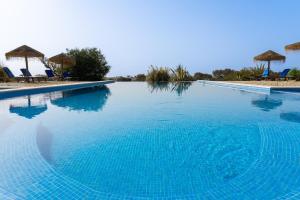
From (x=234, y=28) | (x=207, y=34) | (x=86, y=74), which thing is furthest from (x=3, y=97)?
(x=234, y=28)

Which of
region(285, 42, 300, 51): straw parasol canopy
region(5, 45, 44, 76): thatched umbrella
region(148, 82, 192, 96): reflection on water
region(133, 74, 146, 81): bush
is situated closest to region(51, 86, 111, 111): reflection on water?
region(148, 82, 192, 96): reflection on water

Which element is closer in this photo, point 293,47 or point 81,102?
point 81,102

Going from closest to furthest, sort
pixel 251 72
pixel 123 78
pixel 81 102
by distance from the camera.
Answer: pixel 81 102
pixel 251 72
pixel 123 78

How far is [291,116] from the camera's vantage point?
454 centimetres

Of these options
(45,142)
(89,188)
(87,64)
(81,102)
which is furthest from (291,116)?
(87,64)

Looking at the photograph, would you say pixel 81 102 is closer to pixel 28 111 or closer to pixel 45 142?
pixel 28 111

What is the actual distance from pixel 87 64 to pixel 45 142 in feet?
48.2

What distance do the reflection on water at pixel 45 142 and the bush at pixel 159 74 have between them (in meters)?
13.4

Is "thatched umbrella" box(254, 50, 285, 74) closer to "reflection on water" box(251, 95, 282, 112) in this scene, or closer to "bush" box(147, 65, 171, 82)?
"bush" box(147, 65, 171, 82)

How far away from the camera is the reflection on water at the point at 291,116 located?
4168mm

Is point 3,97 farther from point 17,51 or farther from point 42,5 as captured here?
point 17,51

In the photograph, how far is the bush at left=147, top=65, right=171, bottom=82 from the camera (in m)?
16.8

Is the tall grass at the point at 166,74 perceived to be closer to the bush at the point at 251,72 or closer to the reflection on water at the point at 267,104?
the bush at the point at 251,72

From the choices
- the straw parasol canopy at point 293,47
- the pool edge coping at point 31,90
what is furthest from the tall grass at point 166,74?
the straw parasol canopy at point 293,47
